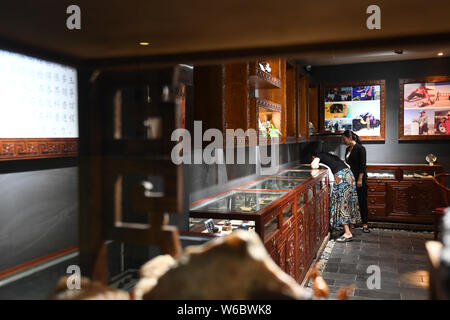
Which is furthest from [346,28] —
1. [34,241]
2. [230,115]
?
[230,115]

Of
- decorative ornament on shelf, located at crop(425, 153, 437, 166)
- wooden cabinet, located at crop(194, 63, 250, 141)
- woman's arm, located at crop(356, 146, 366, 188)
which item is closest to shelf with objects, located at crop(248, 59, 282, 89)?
wooden cabinet, located at crop(194, 63, 250, 141)

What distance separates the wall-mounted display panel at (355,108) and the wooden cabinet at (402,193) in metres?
0.87

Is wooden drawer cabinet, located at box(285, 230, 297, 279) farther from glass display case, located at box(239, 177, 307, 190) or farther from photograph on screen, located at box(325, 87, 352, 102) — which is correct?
photograph on screen, located at box(325, 87, 352, 102)

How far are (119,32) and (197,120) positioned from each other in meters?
2.11

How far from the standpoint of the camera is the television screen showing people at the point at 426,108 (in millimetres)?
7141

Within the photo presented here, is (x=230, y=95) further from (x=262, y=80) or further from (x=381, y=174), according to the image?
(x=381, y=174)

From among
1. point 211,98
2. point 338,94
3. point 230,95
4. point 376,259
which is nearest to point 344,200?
point 376,259

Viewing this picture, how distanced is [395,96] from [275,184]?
4395mm

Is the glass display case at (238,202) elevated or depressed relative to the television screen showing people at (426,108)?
depressed

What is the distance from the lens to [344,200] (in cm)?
601

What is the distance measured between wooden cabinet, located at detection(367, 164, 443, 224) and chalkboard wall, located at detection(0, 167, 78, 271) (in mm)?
6759

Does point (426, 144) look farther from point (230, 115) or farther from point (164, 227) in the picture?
point (164, 227)

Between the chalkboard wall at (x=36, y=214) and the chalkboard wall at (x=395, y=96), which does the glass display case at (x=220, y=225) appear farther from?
Result: the chalkboard wall at (x=395, y=96)

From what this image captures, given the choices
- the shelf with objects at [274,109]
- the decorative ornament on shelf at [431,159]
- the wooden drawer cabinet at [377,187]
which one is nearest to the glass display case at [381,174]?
the wooden drawer cabinet at [377,187]
